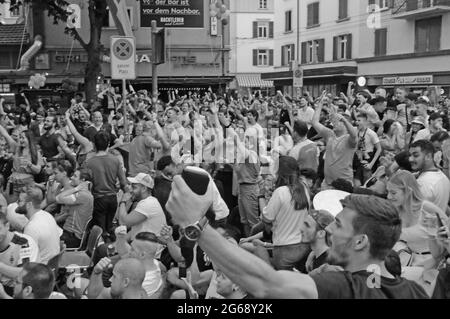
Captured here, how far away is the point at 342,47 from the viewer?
37250mm

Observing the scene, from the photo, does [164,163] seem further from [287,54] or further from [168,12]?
[287,54]

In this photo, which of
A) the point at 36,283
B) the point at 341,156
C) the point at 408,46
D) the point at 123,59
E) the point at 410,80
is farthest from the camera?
the point at 408,46

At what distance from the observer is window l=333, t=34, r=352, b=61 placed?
36.5 metres

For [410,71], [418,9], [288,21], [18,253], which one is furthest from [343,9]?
[18,253]

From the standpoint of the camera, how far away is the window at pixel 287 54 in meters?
42.7

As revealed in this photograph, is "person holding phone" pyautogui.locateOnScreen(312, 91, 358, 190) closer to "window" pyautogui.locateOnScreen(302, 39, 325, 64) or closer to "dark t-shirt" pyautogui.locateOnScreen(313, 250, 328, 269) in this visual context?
"dark t-shirt" pyautogui.locateOnScreen(313, 250, 328, 269)

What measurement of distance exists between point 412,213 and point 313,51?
37.2m

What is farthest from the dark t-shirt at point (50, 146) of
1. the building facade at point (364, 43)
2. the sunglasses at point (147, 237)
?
the building facade at point (364, 43)

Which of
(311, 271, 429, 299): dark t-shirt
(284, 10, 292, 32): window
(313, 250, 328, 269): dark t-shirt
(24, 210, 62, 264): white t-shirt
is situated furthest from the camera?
(284, 10, 292, 32): window

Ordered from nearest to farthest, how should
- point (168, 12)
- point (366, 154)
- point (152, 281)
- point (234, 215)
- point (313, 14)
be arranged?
point (152, 281), point (234, 215), point (366, 154), point (168, 12), point (313, 14)

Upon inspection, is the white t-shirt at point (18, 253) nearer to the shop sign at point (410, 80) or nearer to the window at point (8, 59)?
the window at point (8, 59)

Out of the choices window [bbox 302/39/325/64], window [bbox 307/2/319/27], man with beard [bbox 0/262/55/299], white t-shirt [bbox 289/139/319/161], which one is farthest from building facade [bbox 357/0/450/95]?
man with beard [bbox 0/262/55/299]

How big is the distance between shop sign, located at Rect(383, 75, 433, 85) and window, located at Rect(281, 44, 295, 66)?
10942 mm
